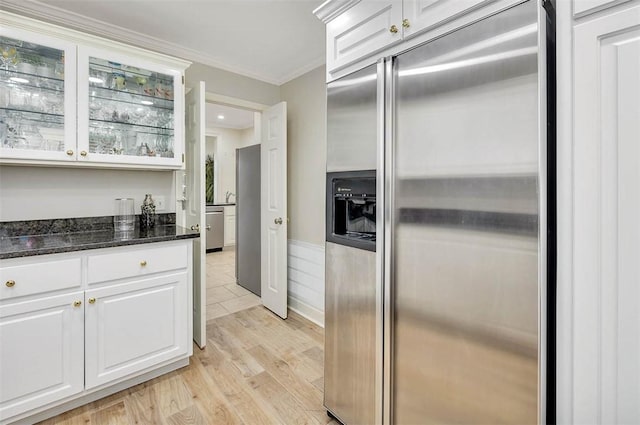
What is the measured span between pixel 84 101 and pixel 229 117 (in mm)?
3997

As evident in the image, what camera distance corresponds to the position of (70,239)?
6.10 feet

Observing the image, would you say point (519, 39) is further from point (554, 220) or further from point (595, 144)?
point (554, 220)

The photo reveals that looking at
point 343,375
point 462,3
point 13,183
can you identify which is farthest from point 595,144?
point 13,183

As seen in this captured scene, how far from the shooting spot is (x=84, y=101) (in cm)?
197

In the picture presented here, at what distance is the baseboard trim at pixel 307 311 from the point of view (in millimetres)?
2947

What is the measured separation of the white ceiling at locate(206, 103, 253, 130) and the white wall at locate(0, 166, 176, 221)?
2.81 meters

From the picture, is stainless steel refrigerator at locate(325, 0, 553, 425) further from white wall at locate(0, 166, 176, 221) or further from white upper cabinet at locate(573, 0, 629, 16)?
white wall at locate(0, 166, 176, 221)

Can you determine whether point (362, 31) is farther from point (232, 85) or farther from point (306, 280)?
point (306, 280)

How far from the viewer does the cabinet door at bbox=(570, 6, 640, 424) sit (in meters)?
0.84

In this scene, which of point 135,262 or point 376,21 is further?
point 135,262

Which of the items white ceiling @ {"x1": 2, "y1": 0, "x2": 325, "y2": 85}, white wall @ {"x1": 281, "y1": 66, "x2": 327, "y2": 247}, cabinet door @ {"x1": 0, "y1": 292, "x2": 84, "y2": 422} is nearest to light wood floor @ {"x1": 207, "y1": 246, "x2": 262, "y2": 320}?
white wall @ {"x1": 281, "y1": 66, "x2": 327, "y2": 247}

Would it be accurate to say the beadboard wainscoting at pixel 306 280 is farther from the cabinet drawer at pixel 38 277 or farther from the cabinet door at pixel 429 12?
the cabinet door at pixel 429 12

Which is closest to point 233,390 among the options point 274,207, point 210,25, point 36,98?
point 274,207

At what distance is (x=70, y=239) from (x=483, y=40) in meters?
2.34
